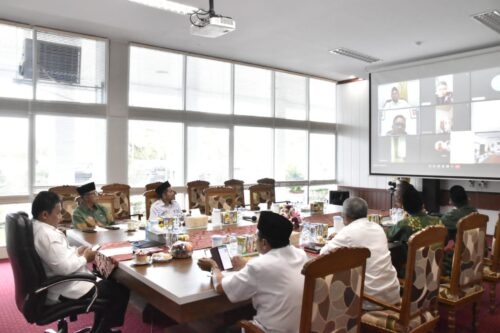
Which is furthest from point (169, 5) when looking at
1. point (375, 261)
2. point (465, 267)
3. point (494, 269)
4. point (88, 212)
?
point (494, 269)

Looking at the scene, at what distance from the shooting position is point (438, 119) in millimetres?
6777

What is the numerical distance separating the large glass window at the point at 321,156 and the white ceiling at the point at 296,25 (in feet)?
7.05

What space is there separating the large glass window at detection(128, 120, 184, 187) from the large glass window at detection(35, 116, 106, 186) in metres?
0.47

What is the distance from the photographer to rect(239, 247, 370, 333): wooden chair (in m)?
1.61

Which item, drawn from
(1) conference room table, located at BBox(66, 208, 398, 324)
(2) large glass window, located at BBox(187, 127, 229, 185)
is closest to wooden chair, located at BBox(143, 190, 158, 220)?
(1) conference room table, located at BBox(66, 208, 398, 324)

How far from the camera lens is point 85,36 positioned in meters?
5.74

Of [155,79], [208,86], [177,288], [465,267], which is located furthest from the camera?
[208,86]

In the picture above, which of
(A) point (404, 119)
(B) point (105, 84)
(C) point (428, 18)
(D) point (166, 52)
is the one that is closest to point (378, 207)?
(A) point (404, 119)

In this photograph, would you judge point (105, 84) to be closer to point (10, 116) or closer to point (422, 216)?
point (10, 116)

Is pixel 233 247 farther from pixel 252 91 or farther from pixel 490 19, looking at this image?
pixel 252 91

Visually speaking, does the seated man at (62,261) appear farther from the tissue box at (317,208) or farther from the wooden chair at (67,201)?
the tissue box at (317,208)

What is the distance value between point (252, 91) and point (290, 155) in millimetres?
1595

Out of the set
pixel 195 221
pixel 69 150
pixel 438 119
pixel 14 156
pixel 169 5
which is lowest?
pixel 195 221

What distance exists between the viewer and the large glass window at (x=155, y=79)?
20.5 feet
